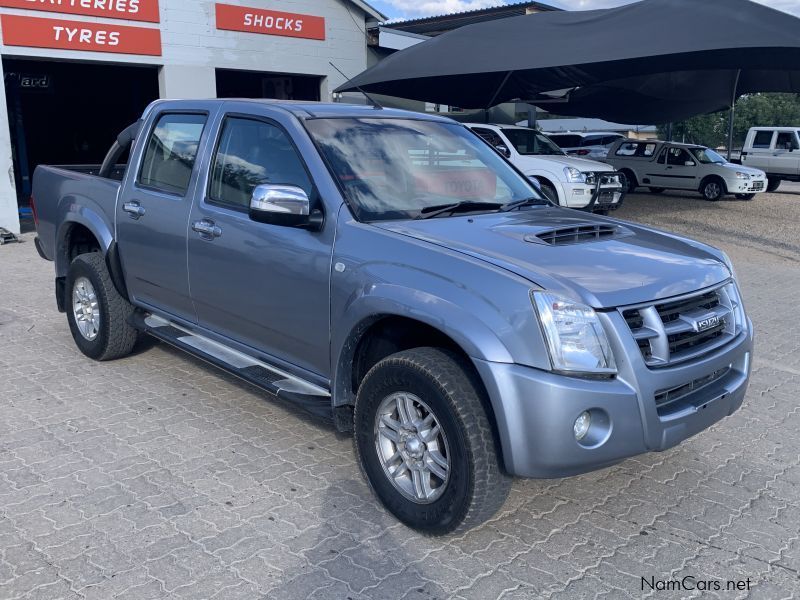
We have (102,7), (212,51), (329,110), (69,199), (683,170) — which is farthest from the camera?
(683,170)

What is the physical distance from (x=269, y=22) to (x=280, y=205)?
41.9 ft

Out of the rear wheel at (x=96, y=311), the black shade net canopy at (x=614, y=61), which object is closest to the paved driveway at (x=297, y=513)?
the rear wheel at (x=96, y=311)

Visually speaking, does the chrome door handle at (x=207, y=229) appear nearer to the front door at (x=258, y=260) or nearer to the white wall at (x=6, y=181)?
the front door at (x=258, y=260)

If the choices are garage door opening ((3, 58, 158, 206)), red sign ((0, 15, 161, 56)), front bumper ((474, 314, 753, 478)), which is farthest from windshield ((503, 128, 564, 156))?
front bumper ((474, 314, 753, 478))

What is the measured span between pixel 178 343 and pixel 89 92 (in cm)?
1797

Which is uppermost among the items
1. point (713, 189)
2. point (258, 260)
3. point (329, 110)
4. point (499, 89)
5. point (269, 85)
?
point (499, 89)

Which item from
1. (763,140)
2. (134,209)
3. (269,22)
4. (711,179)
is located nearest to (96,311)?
(134,209)

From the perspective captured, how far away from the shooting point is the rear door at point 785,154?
23391 millimetres

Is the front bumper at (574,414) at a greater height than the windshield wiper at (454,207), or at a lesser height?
lesser

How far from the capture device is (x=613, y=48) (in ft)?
42.5

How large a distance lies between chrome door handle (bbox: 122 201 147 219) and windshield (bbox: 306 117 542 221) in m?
1.59

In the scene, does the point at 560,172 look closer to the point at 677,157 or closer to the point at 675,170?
the point at 675,170

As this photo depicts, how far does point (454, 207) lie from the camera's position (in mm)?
4012

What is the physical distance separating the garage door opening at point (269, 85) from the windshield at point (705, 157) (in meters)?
10.4
